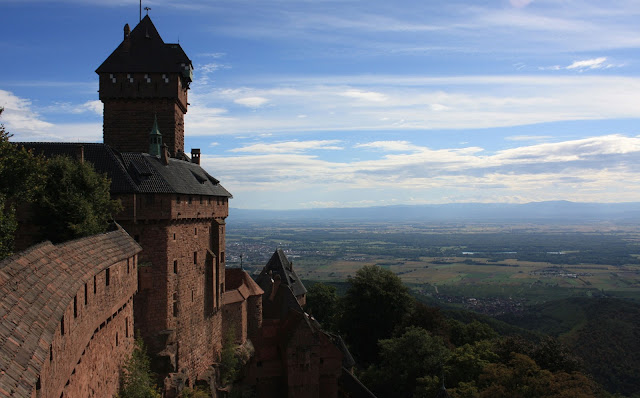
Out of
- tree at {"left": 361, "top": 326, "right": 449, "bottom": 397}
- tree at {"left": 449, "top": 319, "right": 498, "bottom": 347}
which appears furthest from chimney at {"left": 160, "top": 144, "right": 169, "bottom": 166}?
tree at {"left": 449, "top": 319, "right": 498, "bottom": 347}

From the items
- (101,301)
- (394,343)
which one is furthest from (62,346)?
(394,343)

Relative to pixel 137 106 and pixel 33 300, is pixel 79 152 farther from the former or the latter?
pixel 33 300

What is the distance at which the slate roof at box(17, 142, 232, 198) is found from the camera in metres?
22.9

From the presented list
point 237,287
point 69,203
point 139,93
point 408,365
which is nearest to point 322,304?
point 408,365

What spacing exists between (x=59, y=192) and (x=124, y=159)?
218 inches

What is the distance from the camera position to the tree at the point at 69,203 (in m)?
18.9

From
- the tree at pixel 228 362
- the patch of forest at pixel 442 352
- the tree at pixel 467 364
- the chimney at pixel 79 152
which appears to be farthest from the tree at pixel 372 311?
the chimney at pixel 79 152

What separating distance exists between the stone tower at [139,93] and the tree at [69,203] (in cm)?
985

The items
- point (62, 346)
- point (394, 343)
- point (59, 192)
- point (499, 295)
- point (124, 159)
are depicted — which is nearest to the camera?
point (62, 346)

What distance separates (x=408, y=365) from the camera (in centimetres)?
3991

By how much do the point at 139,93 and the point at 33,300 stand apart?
79.4 ft

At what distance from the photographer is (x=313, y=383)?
32125mm

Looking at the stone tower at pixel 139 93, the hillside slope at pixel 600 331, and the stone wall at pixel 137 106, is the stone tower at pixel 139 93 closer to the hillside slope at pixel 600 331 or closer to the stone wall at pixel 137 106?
the stone wall at pixel 137 106

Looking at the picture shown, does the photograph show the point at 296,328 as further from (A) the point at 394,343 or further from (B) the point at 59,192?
(B) the point at 59,192
